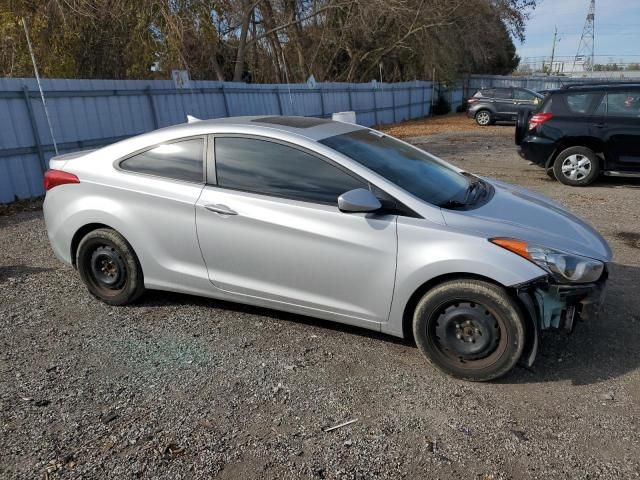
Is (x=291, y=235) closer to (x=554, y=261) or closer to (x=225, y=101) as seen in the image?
(x=554, y=261)

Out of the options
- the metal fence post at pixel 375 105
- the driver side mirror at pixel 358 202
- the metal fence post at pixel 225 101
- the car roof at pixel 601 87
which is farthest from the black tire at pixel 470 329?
the metal fence post at pixel 375 105

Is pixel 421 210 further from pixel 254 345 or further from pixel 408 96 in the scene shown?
pixel 408 96

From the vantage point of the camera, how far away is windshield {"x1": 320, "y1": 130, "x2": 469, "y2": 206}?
3.53 meters

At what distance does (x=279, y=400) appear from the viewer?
3.09 m

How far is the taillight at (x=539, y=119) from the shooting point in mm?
9070

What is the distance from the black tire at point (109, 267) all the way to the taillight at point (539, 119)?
765 centimetres

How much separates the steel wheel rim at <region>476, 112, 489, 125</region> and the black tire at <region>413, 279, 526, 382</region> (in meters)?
22.9

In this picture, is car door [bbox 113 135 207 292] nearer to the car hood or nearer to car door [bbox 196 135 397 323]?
car door [bbox 196 135 397 323]

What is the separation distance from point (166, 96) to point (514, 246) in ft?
34.4

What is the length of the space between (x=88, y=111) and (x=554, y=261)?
915 cm

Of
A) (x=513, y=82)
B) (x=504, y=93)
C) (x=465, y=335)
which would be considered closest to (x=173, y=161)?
(x=465, y=335)

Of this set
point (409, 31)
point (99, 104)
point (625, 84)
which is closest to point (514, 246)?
point (625, 84)

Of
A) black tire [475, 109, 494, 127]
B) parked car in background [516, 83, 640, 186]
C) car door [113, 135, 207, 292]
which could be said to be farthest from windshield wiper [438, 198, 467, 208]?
black tire [475, 109, 494, 127]

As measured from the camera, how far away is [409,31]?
2623 cm
